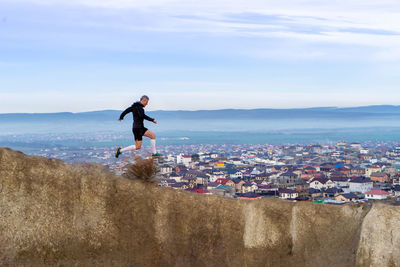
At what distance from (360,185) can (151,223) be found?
233 ft

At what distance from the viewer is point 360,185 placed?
80312mm

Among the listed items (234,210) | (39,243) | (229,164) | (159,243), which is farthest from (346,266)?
(229,164)

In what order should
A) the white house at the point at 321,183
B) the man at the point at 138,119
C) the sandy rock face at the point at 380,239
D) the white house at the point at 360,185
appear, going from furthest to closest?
the white house at the point at 321,183
the white house at the point at 360,185
the man at the point at 138,119
the sandy rock face at the point at 380,239

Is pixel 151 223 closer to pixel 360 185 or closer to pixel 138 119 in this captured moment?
pixel 138 119

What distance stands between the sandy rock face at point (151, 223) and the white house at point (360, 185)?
65006 mm

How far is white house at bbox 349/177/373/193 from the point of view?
7694 cm

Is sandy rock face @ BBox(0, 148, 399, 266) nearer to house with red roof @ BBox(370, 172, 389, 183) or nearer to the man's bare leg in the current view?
the man's bare leg

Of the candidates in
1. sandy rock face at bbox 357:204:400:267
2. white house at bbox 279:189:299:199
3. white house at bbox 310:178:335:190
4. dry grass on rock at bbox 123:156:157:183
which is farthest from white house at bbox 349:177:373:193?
dry grass on rock at bbox 123:156:157:183

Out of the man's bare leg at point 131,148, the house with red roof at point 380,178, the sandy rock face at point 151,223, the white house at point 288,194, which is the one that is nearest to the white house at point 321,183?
the house with red roof at point 380,178

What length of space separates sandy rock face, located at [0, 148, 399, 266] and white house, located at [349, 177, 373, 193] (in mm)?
65006

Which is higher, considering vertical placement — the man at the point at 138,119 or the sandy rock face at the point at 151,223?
the man at the point at 138,119

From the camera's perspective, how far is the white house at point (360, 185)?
76.9 meters

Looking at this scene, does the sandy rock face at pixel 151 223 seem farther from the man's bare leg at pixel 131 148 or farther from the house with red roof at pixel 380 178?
the house with red roof at pixel 380 178

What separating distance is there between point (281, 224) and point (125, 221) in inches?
142
